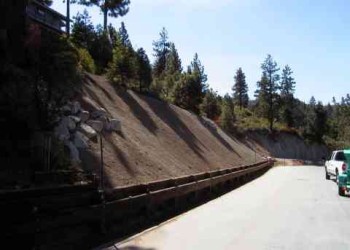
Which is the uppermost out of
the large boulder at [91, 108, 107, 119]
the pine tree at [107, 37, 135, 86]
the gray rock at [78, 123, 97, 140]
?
the pine tree at [107, 37, 135, 86]

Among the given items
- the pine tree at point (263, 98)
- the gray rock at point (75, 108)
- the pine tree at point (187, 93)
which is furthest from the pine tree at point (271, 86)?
the gray rock at point (75, 108)

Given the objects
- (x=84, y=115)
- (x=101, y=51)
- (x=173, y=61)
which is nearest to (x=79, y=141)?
(x=84, y=115)

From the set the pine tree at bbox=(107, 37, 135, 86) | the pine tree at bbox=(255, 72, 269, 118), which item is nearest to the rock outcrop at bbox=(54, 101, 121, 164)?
the pine tree at bbox=(107, 37, 135, 86)

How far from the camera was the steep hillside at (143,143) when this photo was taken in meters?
18.8

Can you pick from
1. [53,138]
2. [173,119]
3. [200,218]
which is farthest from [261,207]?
[173,119]

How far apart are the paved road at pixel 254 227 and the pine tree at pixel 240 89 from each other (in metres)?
137

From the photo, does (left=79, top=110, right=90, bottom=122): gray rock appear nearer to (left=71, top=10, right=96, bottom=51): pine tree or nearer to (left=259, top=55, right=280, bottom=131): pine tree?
(left=71, top=10, right=96, bottom=51): pine tree

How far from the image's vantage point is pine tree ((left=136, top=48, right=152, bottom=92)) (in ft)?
146

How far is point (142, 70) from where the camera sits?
1785 inches

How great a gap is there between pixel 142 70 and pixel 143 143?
2103cm

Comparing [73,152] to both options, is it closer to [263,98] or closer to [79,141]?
[79,141]

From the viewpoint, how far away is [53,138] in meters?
15.0

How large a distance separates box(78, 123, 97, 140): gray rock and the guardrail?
13.4 feet

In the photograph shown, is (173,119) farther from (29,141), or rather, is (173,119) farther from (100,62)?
(29,141)
